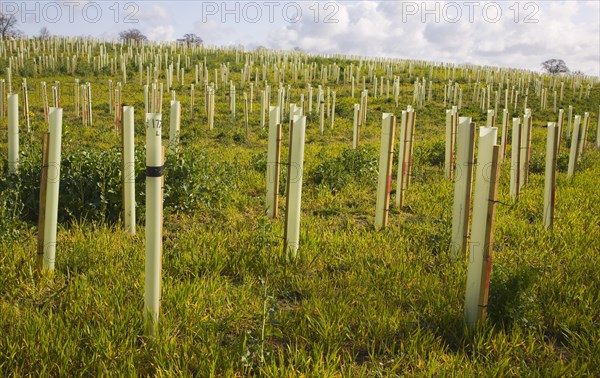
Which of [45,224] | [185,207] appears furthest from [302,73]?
[45,224]

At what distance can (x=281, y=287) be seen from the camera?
4.18 meters

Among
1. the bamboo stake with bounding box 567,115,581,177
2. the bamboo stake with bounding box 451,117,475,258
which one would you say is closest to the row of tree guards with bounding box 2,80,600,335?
the bamboo stake with bounding box 451,117,475,258

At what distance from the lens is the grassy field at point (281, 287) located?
2.97 metres

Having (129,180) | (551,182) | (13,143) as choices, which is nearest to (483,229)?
(551,182)

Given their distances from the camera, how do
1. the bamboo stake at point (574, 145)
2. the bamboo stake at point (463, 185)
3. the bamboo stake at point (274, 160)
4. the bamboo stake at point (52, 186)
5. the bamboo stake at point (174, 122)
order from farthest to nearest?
the bamboo stake at point (574, 145) → the bamboo stake at point (174, 122) → the bamboo stake at point (274, 160) → the bamboo stake at point (463, 185) → the bamboo stake at point (52, 186)

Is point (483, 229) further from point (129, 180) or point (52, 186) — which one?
point (129, 180)

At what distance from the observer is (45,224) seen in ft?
13.2

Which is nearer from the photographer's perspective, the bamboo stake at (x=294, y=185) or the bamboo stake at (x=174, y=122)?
the bamboo stake at (x=294, y=185)

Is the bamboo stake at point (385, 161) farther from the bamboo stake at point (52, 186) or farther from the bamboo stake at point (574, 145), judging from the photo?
the bamboo stake at point (574, 145)

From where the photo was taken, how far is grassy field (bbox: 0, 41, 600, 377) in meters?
2.97

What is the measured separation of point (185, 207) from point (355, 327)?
10.9ft

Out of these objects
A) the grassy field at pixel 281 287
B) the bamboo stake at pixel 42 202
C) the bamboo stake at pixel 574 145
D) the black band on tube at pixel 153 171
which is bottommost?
the grassy field at pixel 281 287

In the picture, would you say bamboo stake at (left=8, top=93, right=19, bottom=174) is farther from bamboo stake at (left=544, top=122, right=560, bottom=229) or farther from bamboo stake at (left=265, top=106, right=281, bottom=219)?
bamboo stake at (left=544, top=122, right=560, bottom=229)

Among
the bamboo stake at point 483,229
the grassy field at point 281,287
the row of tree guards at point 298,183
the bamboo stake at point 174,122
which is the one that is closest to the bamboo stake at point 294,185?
the row of tree guards at point 298,183
